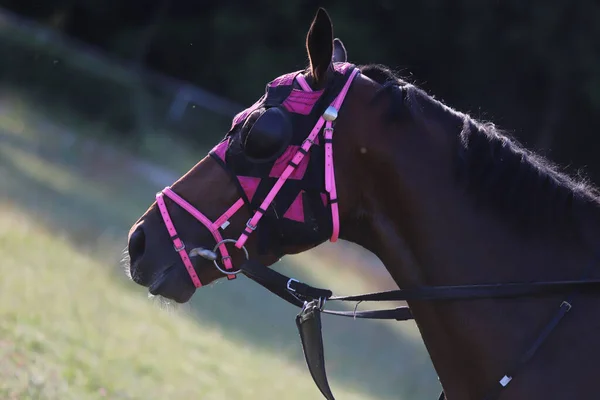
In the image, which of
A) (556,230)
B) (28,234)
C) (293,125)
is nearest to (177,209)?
(293,125)

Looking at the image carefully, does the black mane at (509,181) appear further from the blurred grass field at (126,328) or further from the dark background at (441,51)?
the dark background at (441,51)

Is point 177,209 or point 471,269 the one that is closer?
point 471,269

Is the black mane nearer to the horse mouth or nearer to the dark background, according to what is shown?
the horse mouth

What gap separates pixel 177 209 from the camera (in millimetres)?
3170

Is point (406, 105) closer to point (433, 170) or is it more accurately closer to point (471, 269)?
point (433, 170)

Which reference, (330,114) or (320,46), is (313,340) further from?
(320,46)

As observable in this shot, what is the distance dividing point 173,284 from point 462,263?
1.15 metres

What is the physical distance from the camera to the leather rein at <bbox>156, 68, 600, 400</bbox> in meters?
2.82

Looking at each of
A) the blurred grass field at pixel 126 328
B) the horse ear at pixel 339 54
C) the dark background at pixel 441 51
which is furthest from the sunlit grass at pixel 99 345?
the dark background at pixel 441 51

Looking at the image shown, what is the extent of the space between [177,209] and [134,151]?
15119 mm

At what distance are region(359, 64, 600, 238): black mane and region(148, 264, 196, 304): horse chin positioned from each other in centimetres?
106

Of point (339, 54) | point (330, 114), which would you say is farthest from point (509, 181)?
point (339, 54)

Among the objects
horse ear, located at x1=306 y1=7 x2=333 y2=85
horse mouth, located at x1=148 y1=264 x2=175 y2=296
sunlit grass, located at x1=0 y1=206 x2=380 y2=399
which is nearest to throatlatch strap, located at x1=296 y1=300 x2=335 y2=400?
horse mouth, located at x1=148 y1=264 x2=175 y2=296

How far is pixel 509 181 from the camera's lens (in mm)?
2926
